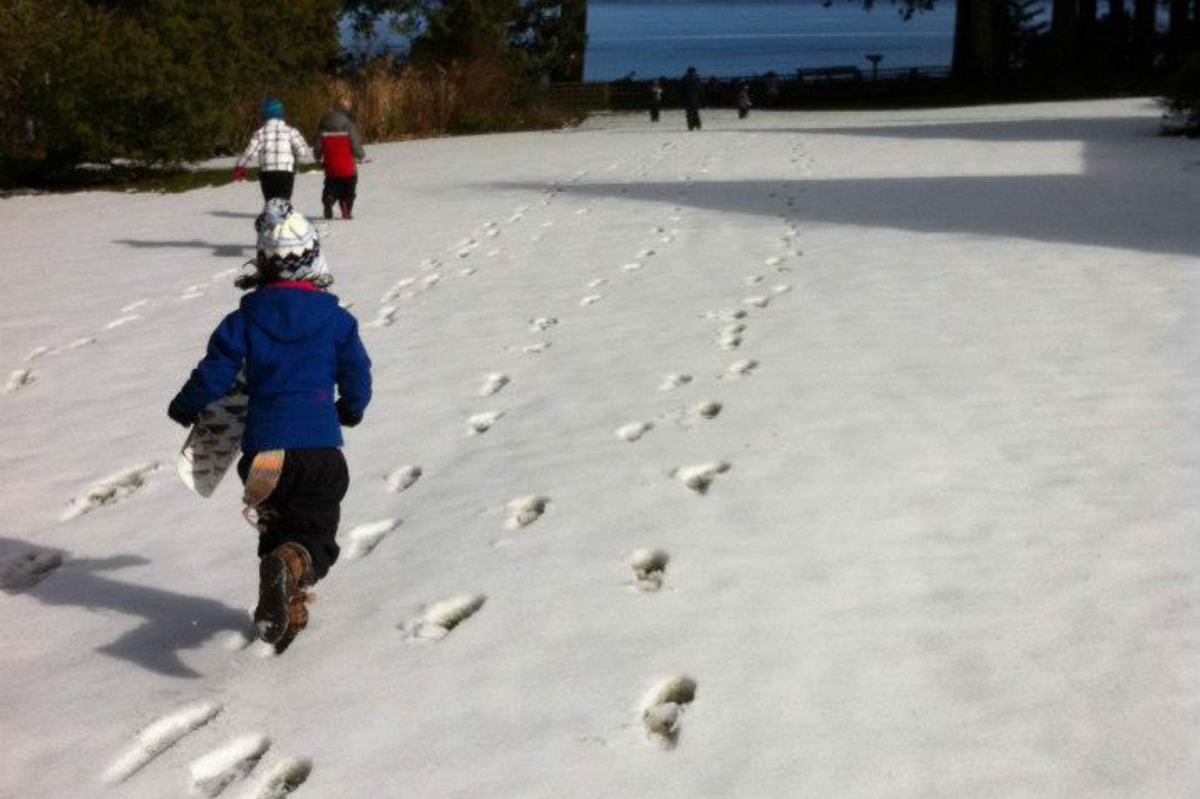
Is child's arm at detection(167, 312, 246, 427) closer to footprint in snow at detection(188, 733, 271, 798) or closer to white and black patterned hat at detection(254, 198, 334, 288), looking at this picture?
white and black patterned hat at detection(254, 198, 334, 288)

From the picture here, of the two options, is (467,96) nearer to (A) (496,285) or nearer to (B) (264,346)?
(A) (496,285)

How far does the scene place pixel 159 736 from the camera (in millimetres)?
4613

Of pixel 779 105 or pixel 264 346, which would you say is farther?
pixel 779 105

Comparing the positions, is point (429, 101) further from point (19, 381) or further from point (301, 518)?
point (301, 518)

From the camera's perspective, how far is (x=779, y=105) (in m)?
50.8

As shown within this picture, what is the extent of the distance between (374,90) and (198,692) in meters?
31.4

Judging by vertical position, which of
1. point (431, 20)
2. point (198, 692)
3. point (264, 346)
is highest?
point (431, 20)

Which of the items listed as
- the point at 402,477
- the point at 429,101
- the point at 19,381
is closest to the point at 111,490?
the point at 402,477

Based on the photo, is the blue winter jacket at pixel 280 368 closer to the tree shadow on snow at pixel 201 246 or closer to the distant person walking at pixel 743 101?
the tree shadow on snow at pixel 201 246

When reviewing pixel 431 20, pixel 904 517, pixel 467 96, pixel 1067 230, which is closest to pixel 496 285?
pixel 1067 230

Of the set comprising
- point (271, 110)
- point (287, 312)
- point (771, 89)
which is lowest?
point (287, 312)

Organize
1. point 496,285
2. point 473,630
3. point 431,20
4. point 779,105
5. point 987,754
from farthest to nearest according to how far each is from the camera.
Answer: point 779,105
point 431,20
point 496,285
point 473,630
point 987,754

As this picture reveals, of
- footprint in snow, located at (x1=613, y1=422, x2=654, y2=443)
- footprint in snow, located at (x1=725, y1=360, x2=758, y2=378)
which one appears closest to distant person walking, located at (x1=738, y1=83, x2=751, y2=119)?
footprint in snow, located at (x1=725, y1=360, x2=758, y2=378)

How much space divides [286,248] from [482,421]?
307cm
